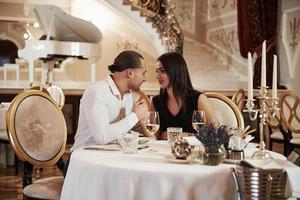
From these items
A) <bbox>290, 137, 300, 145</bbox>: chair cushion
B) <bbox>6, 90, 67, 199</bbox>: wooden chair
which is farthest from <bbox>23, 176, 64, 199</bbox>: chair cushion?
<bbox>290, 137, 300, 145</bbox>: chair cushion

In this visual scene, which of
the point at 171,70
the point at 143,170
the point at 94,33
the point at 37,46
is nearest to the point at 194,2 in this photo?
the point at 94,33

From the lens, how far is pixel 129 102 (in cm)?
303

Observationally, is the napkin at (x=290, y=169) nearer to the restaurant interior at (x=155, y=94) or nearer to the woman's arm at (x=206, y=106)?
the restaurant interior at (x=155, y=94)

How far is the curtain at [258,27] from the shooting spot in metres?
8.77

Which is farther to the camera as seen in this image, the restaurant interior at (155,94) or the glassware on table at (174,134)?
the glassware on table at (174,134)

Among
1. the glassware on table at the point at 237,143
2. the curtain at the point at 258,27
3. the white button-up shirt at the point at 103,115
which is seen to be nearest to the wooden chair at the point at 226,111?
the white button-up shirt at the point at 103,115

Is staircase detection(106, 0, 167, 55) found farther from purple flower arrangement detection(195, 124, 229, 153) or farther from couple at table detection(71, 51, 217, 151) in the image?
purple flower arrangement detection(195, 124, 229, 153)

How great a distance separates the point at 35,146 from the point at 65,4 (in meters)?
8.80

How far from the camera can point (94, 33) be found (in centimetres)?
1023

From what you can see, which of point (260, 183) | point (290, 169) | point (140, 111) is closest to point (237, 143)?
point (290, 169)

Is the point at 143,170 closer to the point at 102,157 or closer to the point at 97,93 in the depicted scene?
the point at 102,157

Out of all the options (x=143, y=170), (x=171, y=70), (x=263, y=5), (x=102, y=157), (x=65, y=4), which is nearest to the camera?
(x=143, y=170)

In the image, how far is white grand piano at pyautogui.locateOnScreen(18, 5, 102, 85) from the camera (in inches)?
379

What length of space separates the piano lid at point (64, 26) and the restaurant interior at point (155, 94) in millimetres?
20
